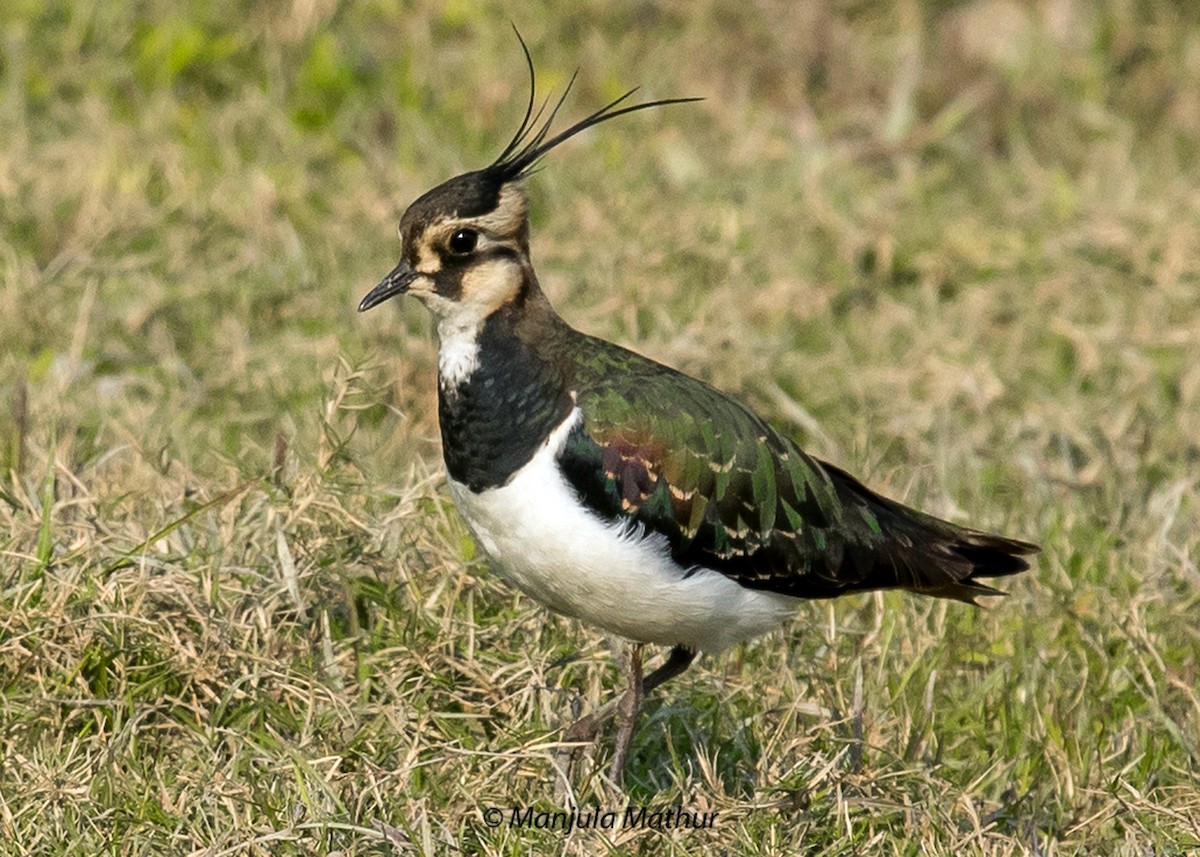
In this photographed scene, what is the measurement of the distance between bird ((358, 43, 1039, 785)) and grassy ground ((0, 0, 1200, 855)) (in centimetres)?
35

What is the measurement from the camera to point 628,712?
4684 millimetres

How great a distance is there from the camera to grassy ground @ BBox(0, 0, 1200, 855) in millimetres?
4602

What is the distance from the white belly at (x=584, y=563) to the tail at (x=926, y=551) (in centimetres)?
50

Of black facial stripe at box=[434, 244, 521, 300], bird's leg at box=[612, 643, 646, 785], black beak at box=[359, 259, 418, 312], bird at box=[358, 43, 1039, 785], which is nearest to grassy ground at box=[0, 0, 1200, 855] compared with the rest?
bird's leg at box=[612, 643, 646, 785]

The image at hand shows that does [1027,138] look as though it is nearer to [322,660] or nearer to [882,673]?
[882,673]

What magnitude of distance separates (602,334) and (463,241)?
2.62m

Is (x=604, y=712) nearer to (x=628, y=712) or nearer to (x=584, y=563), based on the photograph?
(x=628, y=712)

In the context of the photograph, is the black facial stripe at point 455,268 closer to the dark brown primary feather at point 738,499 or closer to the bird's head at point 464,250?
the bird's head at point 464,250

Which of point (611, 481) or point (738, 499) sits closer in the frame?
point (611, 481)

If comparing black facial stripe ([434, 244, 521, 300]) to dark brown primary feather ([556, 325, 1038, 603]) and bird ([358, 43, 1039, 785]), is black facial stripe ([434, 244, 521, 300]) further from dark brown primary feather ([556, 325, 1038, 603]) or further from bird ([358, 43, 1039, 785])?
dark brown primary feather ([556, 325, 1038, 603])

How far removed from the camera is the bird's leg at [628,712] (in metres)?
4.63

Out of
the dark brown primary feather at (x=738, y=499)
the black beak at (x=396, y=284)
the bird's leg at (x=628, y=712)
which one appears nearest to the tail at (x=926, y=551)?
the dark brown primary feather at (x=738, y=499)

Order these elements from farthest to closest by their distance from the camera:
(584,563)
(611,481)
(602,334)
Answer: (602,334), (611,481), (584,563)

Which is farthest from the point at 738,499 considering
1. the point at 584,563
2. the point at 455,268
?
the point at 455,268
